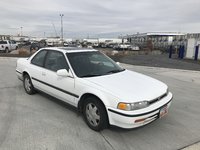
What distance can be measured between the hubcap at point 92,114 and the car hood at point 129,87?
1.36 ft

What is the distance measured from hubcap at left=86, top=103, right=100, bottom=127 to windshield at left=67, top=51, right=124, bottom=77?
0.65 m

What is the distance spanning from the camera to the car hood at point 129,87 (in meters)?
3.06

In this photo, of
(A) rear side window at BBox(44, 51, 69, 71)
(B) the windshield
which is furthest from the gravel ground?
(A) rear side window at BBox(44, 51, 69, 71)

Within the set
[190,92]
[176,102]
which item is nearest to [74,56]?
[176,102]

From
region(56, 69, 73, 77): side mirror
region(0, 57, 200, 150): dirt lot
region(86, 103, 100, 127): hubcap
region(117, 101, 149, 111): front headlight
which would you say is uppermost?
region(56, 69, 73, 77): side mirror

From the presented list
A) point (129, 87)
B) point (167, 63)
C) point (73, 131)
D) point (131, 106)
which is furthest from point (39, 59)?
point (167, 63)

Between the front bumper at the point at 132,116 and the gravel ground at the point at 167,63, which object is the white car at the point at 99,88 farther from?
the gravel ground at the point at 167,63

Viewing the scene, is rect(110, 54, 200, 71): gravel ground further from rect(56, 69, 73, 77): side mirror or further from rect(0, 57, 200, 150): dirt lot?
rect(56, 69, 73, 77): side mirror

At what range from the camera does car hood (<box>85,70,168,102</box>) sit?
3062 mm

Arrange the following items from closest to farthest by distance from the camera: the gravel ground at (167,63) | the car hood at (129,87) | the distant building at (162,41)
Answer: the car hood at (129,87)
the gravel ground at (167,63)
the distant building at (162,41)

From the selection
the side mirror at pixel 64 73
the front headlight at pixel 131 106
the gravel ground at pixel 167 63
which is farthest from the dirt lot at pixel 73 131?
the gravel ground at pixel 167 63

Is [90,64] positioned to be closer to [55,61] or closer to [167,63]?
[55,61]

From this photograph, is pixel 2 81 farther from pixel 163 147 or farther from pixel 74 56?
pixel 163 147

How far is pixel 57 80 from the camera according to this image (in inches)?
160
